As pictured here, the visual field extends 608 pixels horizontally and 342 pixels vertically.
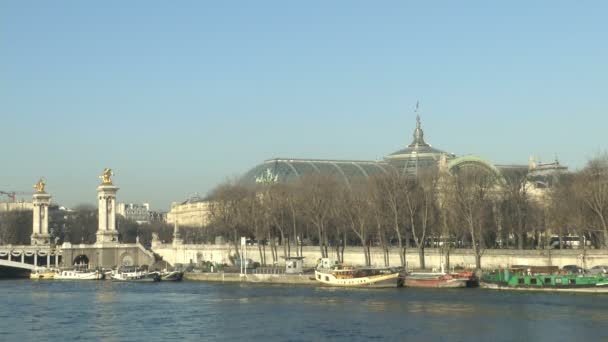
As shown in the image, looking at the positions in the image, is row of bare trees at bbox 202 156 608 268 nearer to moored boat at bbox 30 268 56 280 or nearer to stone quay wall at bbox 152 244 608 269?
stone quay wall at bbox 152 244 608 269

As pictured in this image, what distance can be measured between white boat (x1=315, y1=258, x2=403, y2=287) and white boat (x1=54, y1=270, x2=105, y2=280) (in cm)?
3971

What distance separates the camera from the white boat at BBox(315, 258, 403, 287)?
345 ft

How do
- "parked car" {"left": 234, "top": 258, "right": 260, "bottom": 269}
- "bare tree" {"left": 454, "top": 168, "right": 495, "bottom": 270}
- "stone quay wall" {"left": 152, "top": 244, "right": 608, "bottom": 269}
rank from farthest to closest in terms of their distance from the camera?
1. "parked car" {"left": 234, "top": 258, "right": 260, "bottom": 269}
2. "bare tree" {"left": 454, "top": 168, "right": 495, "bottom": 270}
3. "stone quay wall" {"left": 152, "top": 244, "right": 608, "bottom": 269}

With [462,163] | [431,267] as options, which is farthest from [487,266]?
[462,163]

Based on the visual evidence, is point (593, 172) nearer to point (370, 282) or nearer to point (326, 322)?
point (370, 282)

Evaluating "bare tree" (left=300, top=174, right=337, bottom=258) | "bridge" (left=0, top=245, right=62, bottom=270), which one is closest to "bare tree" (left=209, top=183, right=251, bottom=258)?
"bare tree" (left=300, top=174, right=337, bottom=258)

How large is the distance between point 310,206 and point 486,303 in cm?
5141

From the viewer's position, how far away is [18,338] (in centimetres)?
6919

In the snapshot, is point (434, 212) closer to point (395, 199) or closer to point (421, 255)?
point (395, 199)

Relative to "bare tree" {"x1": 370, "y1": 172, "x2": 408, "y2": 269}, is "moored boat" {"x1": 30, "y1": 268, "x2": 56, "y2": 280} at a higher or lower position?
lower

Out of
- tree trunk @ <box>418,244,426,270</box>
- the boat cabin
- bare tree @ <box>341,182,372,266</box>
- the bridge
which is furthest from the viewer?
the bridge

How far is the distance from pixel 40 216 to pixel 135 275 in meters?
44.4

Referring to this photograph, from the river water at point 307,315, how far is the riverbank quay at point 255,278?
9.36 m

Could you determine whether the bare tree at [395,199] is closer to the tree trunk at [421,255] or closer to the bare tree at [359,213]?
the tree trunk at [421,255]
